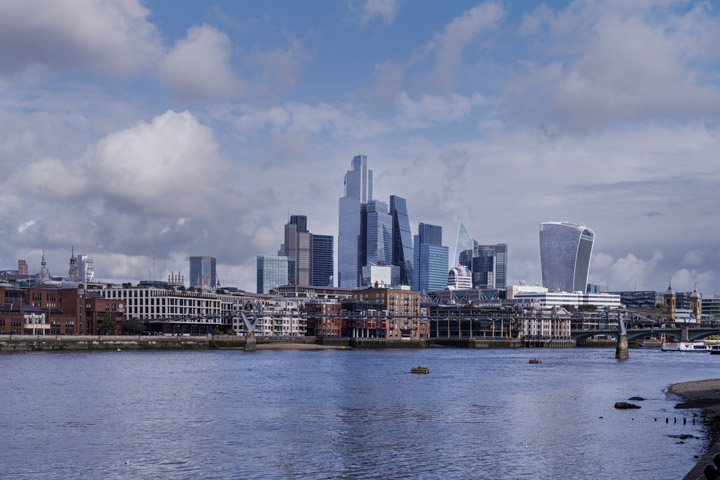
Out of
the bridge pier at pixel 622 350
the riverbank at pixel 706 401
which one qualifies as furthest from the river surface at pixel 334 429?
the bridge pier at pixel 622 350

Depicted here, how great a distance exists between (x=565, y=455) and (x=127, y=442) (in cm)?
2767

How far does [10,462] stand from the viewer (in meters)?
47.0

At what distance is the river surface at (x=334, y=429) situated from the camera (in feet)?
152

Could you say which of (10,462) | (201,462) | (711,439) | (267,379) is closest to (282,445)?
(201,462)

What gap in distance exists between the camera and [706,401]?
256 feet

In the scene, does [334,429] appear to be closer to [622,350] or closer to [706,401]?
[706,401]

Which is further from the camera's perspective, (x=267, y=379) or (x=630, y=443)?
(x=267, y=379)

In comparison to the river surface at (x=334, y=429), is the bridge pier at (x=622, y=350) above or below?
below

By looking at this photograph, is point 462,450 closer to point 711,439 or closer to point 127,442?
point 711,439

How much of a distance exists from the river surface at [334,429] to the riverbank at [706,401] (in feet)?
4.92

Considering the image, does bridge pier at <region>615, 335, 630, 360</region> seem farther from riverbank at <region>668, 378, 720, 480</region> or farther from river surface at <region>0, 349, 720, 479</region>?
riverbank at <region>668, 378, 720, 480</region>

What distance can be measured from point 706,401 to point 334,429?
1505 inches

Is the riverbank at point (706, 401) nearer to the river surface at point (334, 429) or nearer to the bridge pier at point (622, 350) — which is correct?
the river surface at point (334, 429)

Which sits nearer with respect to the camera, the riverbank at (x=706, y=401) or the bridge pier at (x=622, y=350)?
the riverbank at (x=706, y=401)
